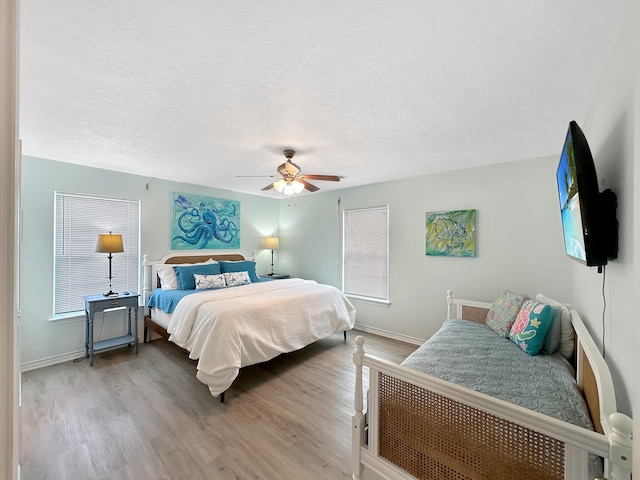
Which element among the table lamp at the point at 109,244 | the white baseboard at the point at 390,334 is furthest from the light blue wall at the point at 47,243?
the white baseboard at the point at 390,334

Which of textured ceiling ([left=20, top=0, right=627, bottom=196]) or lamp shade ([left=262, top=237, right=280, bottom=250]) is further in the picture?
lamp shade ([left=262, top=237, right=280, bottom=250])

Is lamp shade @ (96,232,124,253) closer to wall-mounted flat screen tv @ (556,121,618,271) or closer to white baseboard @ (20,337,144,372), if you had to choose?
white baseboard @ (20,337,144,372)

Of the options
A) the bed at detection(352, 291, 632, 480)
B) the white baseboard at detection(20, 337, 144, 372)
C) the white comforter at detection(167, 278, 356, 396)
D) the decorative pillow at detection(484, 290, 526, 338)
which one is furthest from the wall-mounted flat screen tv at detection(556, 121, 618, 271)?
the white baseboard at detection(20, 337, 144, 372)

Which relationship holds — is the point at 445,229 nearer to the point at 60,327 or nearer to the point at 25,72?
the point at 25,72

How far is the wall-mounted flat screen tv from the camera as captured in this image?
1.05m

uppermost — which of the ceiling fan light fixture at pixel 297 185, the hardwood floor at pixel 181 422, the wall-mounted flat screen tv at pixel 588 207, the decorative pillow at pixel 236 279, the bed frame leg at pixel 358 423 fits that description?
the ceiling fan light fixture at pixel 297 185

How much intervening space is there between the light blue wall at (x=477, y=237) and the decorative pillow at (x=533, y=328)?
3.16ft

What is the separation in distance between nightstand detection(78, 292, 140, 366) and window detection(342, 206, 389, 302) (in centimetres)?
302

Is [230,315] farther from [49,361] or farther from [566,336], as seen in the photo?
[566,336]

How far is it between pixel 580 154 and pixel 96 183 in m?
4.48

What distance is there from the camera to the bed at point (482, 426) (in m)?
0.90

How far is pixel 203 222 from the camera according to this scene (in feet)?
14.5

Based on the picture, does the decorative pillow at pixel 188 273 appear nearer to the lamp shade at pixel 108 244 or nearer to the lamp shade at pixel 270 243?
the lamp shade at pixel 108 244

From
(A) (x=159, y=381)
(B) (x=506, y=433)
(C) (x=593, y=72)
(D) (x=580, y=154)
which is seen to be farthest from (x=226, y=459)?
(C) (x=593, y=72)
